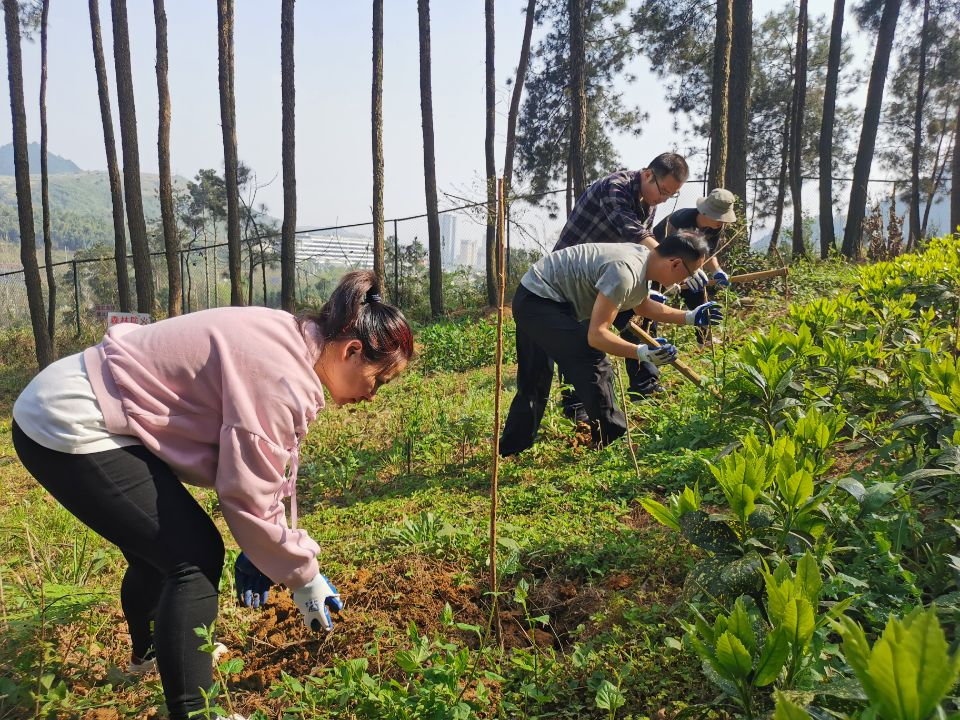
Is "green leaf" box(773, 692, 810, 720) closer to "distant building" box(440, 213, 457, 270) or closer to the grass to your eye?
the grass

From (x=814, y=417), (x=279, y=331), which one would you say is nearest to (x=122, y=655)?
(x=279, y=331)

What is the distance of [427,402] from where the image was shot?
23.4ft

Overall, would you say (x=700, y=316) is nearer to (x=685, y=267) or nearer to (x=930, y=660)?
(x=685, y=267)

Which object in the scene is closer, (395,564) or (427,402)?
(395,564)

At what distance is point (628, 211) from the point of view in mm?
4883

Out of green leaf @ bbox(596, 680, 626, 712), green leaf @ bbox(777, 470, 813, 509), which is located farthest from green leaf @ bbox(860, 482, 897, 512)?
green leaf @ bbox(596, 680, 626, 712)

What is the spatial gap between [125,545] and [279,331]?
26.8 inches

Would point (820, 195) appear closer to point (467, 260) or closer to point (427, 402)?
point (467, 260)

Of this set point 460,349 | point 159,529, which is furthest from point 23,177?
point 159,529

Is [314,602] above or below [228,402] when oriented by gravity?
below

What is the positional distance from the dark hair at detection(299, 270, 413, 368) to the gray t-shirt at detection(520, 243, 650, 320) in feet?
6.42

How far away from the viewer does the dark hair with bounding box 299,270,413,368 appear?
1.88 metres

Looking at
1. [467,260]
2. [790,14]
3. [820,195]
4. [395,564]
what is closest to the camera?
[395,564]

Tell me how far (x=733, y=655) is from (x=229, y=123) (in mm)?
14193
